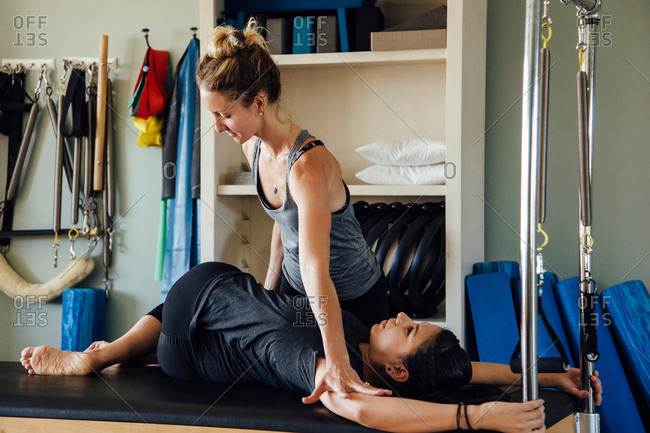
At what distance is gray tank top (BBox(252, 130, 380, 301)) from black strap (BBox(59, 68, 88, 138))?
50.4 inches

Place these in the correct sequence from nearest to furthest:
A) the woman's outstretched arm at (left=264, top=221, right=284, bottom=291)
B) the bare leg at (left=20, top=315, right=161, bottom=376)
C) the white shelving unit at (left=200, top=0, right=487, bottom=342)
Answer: the bare leg at (left=20, top=315, right=161, bottom=376) → the woman's outstretched arm at (left=264, top=221, right=284, bottom=291) → the white shelving unit at (left=200, top=0, right=487, bottom=342)

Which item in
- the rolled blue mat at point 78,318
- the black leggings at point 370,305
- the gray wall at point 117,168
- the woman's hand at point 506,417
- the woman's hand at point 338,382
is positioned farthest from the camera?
the gray wall at point 117,168

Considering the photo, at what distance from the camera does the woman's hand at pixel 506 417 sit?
1371 mm

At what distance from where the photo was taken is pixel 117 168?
312 centimetres

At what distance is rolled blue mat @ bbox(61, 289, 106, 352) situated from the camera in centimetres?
296

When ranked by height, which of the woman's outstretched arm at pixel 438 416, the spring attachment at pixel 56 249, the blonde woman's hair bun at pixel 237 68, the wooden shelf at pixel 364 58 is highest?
the wooden shelf at pixel 364 58

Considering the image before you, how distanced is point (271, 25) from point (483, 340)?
1415 mm

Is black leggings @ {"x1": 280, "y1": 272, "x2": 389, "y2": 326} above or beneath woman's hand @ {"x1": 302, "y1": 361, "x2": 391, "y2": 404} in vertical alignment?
above

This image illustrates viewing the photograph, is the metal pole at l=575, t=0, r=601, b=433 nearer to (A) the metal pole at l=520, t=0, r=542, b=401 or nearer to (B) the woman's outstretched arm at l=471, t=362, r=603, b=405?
(B) the woman's outstretched arm at l=471, t=362, r=603, b=405

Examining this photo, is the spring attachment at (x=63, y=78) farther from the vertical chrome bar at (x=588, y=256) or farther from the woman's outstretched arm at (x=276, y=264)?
the vertical chrome bar at (x=588, y=256)

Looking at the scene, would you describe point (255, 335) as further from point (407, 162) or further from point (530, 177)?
point (407, 162)

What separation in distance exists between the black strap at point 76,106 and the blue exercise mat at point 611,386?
2203 millimetres

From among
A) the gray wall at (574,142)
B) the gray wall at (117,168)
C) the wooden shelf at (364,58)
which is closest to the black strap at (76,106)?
the gray wall at (117,168)

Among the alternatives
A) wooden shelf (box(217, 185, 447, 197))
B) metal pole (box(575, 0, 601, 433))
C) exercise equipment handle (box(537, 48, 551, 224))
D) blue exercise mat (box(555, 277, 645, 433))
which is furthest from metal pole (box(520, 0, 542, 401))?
blue exercise mat (box(555, 277, 645, 433))
